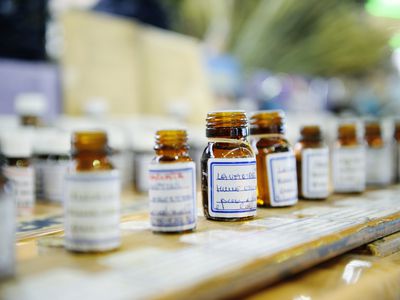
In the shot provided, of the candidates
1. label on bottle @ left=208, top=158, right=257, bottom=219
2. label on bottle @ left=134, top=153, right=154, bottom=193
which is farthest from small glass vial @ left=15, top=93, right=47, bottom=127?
label on bottle @ left=208, top=158, right=257, bottom=219

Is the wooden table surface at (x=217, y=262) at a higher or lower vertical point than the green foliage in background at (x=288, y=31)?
lower

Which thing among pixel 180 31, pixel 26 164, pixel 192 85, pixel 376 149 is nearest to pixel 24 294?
pixel 26 164

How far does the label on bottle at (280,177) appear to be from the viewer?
0.81m

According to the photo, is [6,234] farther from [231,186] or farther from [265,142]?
[265,142]

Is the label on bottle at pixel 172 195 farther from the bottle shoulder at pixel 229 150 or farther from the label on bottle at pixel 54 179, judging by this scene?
the label on bottle at pixel 54 179

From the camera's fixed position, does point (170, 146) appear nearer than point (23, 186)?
Yes

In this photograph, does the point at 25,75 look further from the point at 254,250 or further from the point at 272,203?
the point at 254,250

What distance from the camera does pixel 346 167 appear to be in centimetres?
99

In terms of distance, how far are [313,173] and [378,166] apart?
1.03 feet

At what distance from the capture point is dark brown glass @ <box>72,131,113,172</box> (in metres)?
0.55

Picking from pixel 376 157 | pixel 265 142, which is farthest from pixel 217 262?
pixel 376 157

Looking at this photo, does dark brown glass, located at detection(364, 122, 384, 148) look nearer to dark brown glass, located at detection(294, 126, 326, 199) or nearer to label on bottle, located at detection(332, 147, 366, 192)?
label on bottle, located at detection(332, 147, 366, 192)

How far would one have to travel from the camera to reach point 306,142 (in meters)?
0.92

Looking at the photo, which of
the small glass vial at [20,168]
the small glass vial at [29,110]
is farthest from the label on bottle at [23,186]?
the small glass vial at [29,110]
